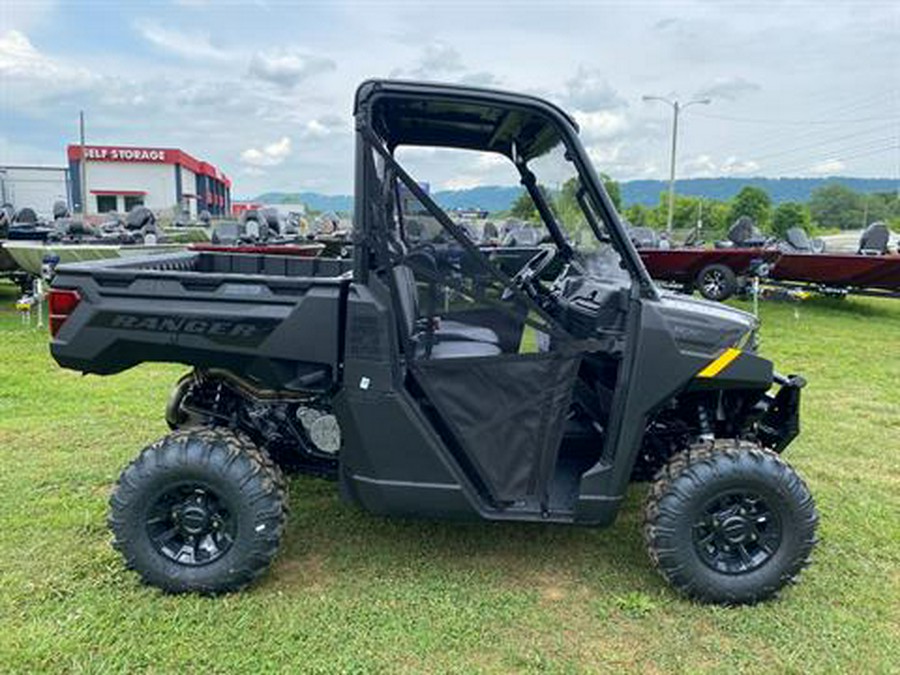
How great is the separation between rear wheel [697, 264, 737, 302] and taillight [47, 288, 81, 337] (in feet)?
35.6

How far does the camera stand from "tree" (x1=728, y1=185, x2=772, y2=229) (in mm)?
54312

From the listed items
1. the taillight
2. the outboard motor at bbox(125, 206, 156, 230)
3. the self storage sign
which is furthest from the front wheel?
the self storage sign

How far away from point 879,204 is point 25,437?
74561 millimetres

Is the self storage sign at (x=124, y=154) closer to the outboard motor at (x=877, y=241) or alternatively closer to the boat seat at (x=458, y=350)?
the outboard motor at (x=877, y=241)

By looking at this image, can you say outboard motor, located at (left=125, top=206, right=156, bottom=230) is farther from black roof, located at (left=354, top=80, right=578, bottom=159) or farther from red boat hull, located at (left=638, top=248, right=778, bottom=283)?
black roof, located at (left=354, top=80, right=578, bottom=159)

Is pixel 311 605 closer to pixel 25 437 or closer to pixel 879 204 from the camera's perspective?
pixel 25 437

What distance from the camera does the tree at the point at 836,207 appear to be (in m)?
64.9

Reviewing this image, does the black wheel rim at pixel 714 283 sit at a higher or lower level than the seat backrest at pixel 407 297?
lower

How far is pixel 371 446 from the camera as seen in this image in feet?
9.80

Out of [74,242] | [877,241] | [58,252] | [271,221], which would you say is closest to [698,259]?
[877,241]

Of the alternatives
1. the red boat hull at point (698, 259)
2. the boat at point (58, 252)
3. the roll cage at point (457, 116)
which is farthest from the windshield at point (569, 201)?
the red boat hull at point (698, 259)

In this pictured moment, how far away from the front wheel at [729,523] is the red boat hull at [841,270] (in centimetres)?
987

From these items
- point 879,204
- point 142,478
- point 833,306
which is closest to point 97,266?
point 142,478

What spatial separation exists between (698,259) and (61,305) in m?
10.9
